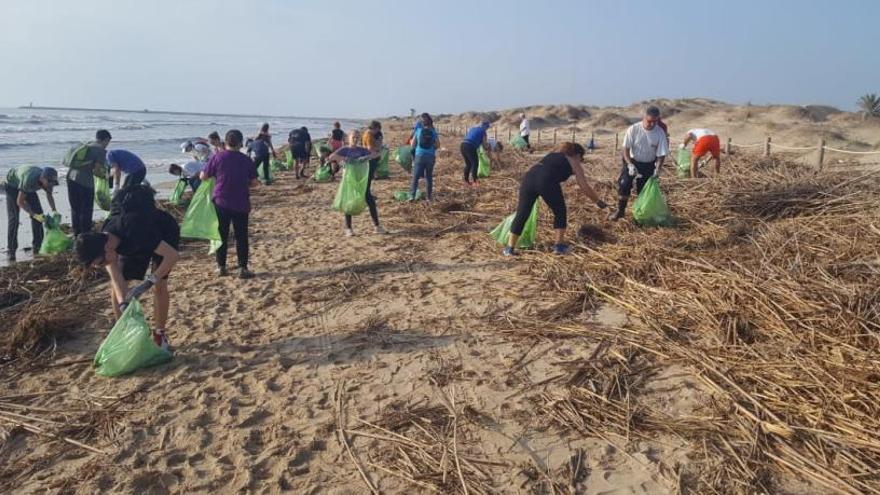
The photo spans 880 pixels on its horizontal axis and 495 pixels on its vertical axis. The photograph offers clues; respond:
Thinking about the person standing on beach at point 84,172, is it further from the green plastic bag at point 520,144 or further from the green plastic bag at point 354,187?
the green plastic bag at point 520,144

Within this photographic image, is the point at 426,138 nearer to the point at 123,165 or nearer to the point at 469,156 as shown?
the point at 469,156

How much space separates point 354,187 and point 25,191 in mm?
3878

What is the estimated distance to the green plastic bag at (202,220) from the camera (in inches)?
199

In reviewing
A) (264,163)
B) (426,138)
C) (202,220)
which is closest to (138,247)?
(202,220)

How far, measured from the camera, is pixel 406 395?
325 centimetres

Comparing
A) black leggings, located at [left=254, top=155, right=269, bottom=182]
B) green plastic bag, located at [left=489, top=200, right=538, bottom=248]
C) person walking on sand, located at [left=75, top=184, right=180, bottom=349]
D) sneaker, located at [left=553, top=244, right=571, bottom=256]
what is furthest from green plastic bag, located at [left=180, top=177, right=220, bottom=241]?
black leggings, located at [left=254, top=155, right=269, bottom=182]

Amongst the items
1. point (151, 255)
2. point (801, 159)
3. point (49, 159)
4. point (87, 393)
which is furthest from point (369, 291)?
point (49, 159)

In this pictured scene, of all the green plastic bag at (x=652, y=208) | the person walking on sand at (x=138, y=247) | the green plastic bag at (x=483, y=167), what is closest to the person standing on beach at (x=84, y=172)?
the person walking on sand at (x=138, y=247)

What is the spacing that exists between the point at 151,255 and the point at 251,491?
2.00 m

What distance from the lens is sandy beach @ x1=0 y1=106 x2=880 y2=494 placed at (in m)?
→ 2.54

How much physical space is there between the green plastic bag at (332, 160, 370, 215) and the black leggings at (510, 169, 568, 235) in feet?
6.83

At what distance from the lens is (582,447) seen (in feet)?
8.80

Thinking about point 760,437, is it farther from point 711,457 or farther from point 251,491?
point 251,491

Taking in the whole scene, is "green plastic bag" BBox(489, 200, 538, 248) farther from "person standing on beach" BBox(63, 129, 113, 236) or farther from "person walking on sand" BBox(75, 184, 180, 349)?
"person standing on beach" BBox(63, 129, 113, 236)
